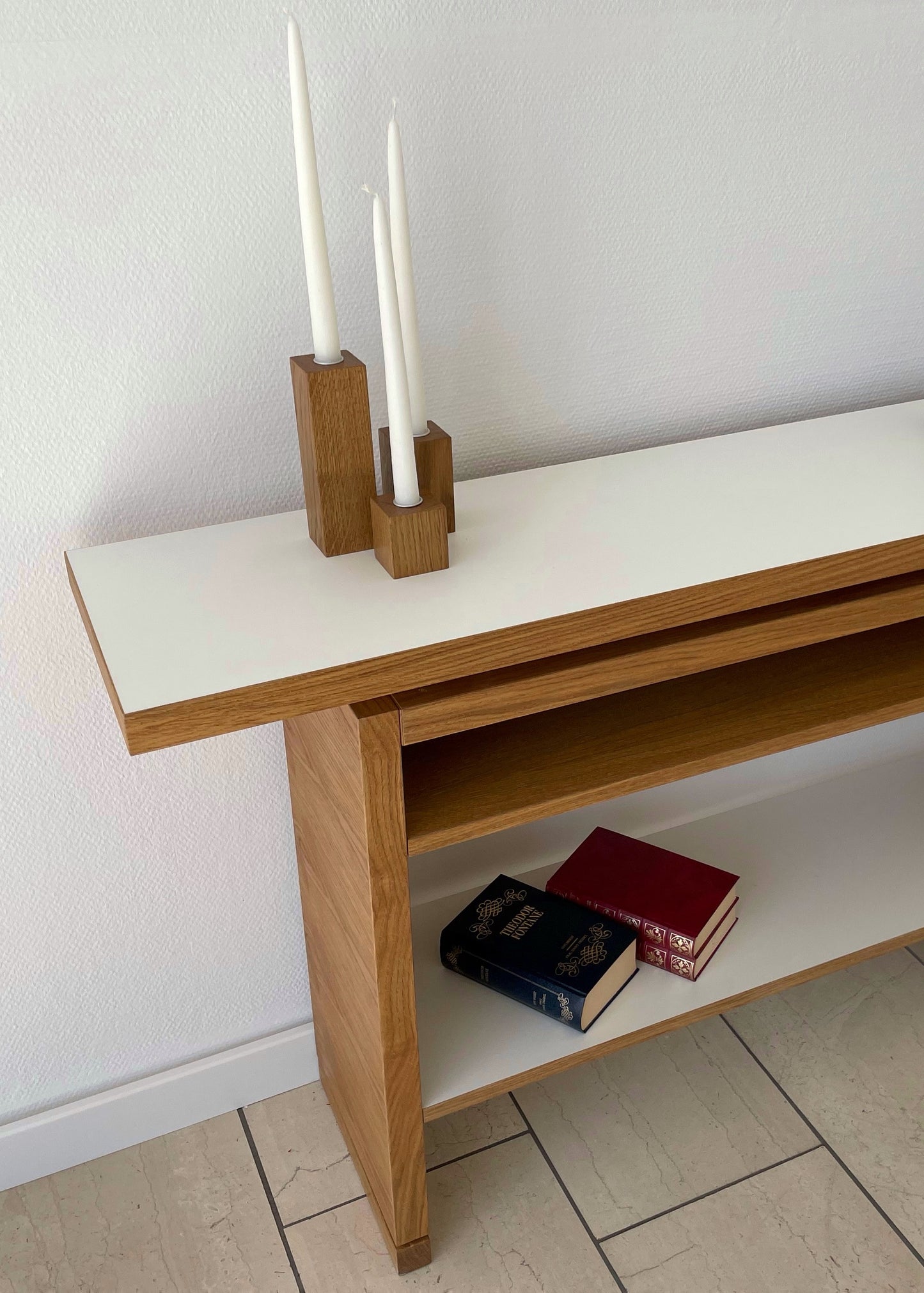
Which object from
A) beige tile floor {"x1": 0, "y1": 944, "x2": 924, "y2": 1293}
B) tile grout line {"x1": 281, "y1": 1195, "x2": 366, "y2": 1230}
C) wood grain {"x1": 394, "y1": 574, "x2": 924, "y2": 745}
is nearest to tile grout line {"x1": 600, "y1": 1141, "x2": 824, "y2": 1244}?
beige tile floor {"x1": 0, "y1": 944, "x2": 924, "y2": 1293}

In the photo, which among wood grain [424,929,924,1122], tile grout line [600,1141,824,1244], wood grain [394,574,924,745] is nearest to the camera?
wood grain [394,574,924,745]

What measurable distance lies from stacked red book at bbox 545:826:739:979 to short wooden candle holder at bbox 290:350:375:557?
24.3 inches

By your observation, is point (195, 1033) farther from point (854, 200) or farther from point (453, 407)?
point (854, 200)

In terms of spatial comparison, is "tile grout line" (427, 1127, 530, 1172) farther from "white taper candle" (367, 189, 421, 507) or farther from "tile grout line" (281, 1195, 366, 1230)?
"white taper candle" (367, 189, 421, 507)

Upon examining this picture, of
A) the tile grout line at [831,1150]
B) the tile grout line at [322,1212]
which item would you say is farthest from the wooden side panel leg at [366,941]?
the tile grout line at [831,1150]

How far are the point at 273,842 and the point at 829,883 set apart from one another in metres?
0.74

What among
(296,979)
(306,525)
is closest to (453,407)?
(306,525)

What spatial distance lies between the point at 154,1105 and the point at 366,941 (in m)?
0.58

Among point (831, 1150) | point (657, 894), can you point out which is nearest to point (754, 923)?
point (657, 894)

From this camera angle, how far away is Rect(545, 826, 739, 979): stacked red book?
4.55 ft

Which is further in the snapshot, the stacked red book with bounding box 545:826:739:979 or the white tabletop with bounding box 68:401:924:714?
the stacked red book with bounding box 545:826:739:979

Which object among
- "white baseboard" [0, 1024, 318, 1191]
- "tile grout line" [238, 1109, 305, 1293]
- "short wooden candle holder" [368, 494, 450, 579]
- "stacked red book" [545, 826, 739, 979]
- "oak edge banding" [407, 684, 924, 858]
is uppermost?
"short wooden candle holder" [368, 494, 450, 579]

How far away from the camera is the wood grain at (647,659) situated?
980 millimetres

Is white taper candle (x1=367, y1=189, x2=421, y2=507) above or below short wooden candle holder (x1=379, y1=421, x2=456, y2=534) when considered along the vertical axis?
above
